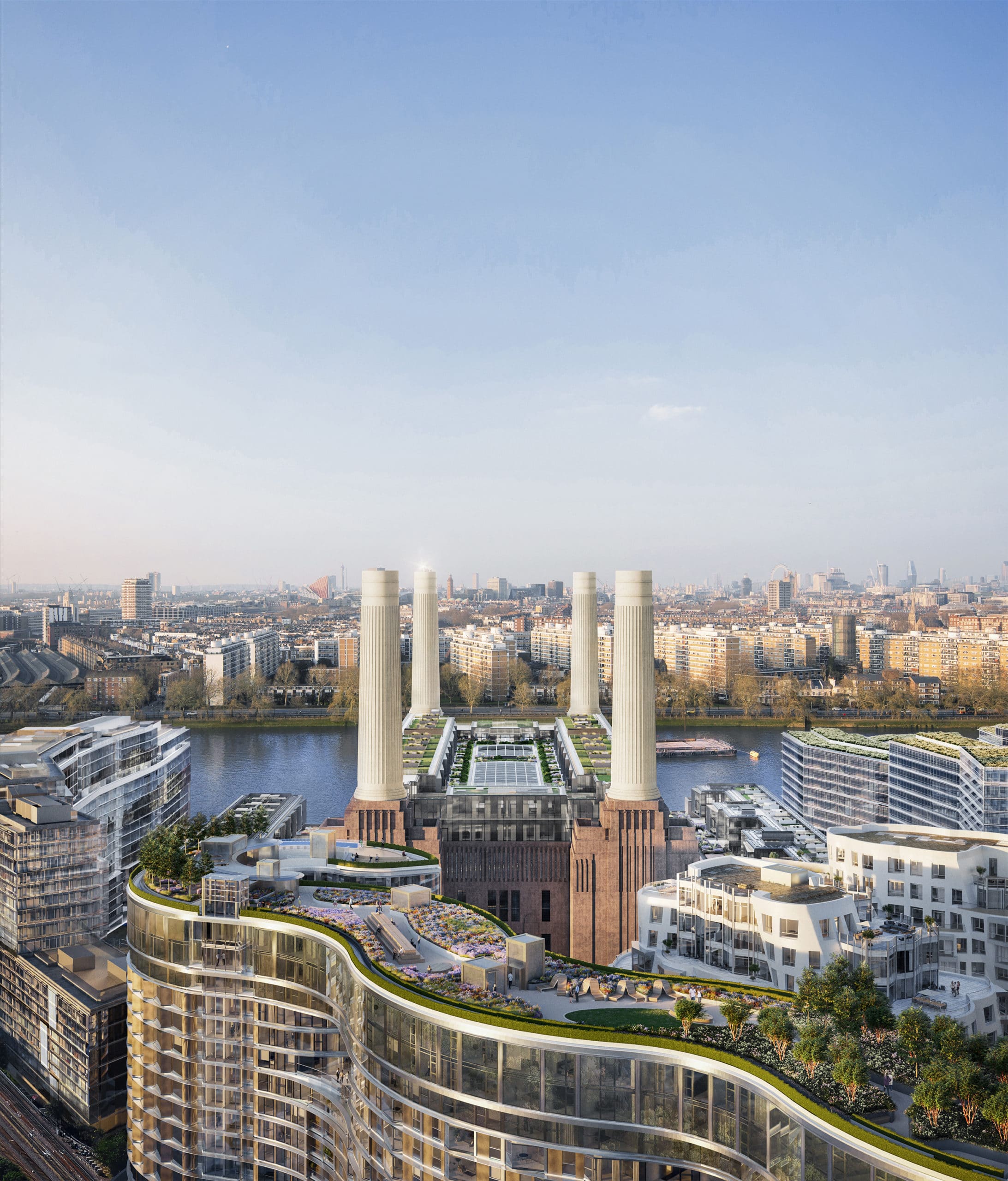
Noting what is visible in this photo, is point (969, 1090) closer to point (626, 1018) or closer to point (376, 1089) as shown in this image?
point (626, 1018)

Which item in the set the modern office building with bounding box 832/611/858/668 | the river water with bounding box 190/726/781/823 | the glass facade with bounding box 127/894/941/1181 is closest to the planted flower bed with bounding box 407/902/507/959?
the glass facade with bounding box 127/894/941/1181

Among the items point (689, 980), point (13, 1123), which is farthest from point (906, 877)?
point (13, 1123)

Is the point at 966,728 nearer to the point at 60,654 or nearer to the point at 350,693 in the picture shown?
the point at 350,693

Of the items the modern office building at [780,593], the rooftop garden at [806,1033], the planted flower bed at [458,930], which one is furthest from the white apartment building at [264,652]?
the modern office building at [780,593]

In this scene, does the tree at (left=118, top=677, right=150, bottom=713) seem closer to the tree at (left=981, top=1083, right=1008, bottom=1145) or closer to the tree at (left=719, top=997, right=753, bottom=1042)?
the tree at (left=719, top=997, right=753, bottom=1042)

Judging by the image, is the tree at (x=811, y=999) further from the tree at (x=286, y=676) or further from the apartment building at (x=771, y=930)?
the tree at (x=286, y=676)

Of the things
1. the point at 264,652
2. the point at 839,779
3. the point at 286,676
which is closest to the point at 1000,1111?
the point at 839,779
